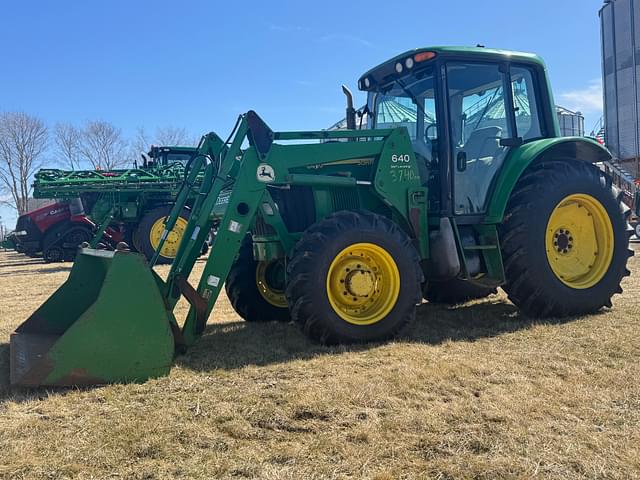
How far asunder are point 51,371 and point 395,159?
319 cm

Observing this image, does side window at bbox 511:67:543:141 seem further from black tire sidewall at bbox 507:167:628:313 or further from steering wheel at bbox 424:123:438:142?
steering wheel at bbox 424:123:438:142

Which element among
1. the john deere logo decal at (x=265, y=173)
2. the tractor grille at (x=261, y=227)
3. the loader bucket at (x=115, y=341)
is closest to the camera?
the loader bucket at (x=115, y=341)

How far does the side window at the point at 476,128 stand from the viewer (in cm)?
539

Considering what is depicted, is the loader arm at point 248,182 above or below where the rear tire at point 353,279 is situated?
above

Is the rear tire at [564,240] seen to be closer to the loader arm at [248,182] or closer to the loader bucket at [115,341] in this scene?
the loader arm at [248,182]

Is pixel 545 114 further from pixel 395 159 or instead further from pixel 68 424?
pixel 68 424

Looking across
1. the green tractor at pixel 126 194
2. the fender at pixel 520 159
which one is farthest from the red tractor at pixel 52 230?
the fender at pixel 520 159

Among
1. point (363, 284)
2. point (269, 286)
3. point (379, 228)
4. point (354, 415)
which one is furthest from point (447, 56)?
point (354, 415)

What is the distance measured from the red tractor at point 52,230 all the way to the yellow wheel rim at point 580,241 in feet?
39.8

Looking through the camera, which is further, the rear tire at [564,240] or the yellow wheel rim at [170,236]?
the yellow wheel rim at [170,236]

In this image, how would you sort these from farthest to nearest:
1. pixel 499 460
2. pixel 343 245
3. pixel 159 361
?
1. pixel 343 245
2. pixel 159 361
3. pixel 499 460

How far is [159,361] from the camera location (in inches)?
145

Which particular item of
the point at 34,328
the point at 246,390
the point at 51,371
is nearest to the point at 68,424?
the point at 51,371

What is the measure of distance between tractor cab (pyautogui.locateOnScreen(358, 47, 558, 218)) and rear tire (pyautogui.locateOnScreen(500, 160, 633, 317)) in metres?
0.41
